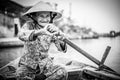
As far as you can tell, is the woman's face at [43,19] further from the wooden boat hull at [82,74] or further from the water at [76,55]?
the water at [76,55]

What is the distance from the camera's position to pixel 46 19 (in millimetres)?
2070

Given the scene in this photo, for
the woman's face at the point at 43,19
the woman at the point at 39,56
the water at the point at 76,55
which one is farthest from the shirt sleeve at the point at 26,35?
the water at the point at 76,55

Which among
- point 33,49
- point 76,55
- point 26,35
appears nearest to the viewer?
point 26,35

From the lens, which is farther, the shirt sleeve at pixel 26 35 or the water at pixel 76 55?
the water at pixel 76 55

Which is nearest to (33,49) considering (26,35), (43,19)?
(26,35)

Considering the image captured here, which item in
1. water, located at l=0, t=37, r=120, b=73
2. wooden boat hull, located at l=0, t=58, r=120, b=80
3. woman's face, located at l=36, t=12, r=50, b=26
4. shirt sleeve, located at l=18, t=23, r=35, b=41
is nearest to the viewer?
shirt sleeve, located at l=18, t=23, r=35, b=41

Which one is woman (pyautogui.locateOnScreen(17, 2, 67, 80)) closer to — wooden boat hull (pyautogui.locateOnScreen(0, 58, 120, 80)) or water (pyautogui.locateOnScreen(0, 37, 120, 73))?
wooden boat hull (pyautogui.locateOnScreen(0, 58, 120, 80))

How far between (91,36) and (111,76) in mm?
26795

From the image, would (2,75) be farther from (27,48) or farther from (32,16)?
(32,16)

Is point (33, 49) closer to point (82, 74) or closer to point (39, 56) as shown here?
point (39, 56)

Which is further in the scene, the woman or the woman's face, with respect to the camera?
the woman's face

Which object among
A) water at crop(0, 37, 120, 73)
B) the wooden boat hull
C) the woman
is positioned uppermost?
the woman

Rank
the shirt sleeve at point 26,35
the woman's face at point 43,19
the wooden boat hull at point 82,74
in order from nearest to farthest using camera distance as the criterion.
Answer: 1. the shirt sleeve at point 26,35
2. the wooden boat hull at point 82,74
3. the woman's face at point 43,19

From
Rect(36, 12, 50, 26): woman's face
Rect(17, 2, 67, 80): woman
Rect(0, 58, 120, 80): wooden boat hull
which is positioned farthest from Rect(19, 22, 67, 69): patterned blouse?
Rect(0, 58, 120, 80): wooden boat hull
